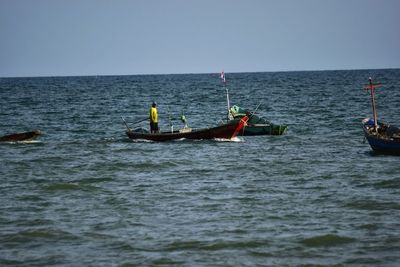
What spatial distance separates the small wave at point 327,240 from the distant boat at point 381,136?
1240cm

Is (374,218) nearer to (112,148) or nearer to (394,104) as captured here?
(112,148)

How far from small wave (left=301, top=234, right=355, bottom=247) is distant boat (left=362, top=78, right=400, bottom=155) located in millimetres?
12395

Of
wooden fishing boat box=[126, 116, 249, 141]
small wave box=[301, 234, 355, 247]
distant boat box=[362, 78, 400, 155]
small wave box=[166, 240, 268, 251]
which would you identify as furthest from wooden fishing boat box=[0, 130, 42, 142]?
small wave box=[301, 234, 355, 247]

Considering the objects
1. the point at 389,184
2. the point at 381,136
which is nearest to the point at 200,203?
the point at 389,184

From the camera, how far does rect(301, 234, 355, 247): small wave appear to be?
48.8 ft

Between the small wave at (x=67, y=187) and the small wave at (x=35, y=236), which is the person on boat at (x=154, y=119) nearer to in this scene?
the small wave at (x=67, y=187)

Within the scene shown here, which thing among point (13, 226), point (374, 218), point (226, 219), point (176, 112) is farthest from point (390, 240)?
point (176, 112)

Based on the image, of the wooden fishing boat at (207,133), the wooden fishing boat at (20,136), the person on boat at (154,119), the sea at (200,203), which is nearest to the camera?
the sea at (200,203)

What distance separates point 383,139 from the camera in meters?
27.3

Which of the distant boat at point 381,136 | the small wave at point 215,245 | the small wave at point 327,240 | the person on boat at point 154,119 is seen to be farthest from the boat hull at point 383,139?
the small wave at point 215,245

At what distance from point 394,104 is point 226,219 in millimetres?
47354

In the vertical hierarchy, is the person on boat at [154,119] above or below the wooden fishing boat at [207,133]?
above

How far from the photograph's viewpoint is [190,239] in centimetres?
1539

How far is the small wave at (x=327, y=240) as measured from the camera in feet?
48.8
